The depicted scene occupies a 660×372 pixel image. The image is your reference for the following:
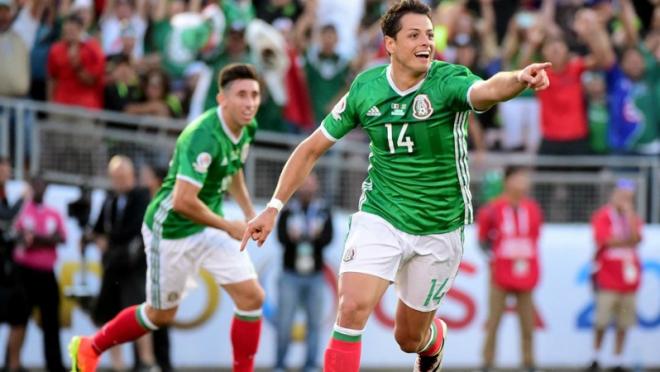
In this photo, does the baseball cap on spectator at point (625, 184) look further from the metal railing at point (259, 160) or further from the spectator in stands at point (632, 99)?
the spectator in stands at point (632, 99)

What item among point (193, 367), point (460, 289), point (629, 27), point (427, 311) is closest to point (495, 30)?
point (629, 27)

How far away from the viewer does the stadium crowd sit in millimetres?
17000

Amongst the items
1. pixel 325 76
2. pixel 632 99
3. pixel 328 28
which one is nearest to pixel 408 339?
pixel 325 76

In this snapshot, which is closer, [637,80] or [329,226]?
[329,226]

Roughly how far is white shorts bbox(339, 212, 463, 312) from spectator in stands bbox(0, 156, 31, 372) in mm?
6826

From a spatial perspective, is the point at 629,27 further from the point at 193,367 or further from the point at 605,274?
the point at 193,367

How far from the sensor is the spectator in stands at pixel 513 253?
660 inches

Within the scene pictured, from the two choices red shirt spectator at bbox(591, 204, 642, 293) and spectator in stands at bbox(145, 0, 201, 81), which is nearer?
red shirt spectator at bbox(591, 204, 642, 293)

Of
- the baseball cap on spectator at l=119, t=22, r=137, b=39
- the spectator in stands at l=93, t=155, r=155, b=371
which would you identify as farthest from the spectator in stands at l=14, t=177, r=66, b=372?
the baseball cap on spectator at l=119, t=22, r=137, b=39

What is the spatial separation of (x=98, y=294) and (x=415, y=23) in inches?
299

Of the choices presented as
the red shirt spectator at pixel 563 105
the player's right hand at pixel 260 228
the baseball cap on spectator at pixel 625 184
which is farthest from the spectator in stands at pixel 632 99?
the player's right hand at pixel 260 228

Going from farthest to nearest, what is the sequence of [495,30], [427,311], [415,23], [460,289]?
[495,30] → [460,289] → [427,311] → [415,23]

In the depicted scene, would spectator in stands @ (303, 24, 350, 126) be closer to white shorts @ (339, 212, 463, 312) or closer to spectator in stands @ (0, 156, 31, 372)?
spectator in stands @ (0, 156, 31, 372)

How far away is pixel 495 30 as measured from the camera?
1964 cm
